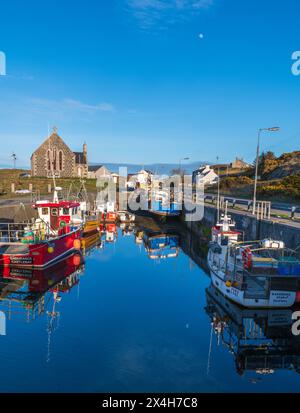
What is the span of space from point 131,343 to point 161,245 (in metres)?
21.4

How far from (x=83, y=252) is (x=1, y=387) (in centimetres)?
1936

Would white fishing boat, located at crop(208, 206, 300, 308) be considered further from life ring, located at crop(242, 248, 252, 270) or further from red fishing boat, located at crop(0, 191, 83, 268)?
red fishing boat, located at crop(0, 191, 83, 268)

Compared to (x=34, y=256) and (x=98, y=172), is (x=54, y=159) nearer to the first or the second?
(x=98, y=172)

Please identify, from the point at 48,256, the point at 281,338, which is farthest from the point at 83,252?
the point at 281,338

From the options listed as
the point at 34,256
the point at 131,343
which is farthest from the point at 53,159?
the point at 131,343

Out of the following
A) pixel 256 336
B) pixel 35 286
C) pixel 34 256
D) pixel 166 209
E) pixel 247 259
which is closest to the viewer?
pixel 256 336

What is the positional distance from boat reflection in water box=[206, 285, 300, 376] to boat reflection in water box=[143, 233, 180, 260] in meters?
12.4

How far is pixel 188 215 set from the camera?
45.0 metres

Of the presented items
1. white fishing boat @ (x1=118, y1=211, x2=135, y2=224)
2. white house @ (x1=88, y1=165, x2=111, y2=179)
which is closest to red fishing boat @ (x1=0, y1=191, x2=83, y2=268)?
white fishing boat @ (x1=118, y1=211, x2=135, y2=224)

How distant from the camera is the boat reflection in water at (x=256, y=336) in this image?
1153cm

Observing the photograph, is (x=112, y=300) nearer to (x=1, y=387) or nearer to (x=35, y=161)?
(x=1, y=387)

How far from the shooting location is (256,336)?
13.4 metres

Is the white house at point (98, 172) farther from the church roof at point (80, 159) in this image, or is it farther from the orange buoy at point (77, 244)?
the orange buoy at point (77, 244)

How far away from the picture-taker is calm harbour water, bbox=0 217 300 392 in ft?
33.8
